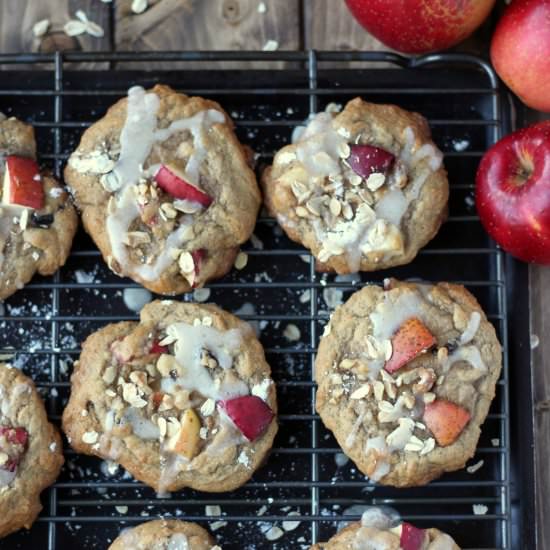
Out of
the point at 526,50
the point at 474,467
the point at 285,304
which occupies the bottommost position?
the point at 474,467

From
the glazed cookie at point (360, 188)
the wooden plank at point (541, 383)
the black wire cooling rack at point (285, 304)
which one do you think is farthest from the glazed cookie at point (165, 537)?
the wooden plank at point (541, 383)

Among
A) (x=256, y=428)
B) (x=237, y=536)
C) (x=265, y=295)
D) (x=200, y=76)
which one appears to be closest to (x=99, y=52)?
(x=200, y=76)

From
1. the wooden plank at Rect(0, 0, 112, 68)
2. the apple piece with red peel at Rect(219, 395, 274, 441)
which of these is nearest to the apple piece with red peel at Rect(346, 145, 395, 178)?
the apple piece with red peel at Rect(219, 395, 274, 441)

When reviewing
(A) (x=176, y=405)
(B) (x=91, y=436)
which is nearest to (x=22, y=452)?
(B) (x=91, y=436)

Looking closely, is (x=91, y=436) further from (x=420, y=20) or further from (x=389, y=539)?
(x=420, y=20)

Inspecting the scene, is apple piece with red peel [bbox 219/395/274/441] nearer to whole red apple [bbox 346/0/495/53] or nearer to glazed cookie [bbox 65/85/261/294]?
glazed cookie [bbox 65/85/261/294]
